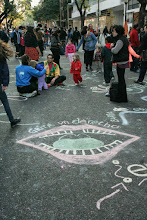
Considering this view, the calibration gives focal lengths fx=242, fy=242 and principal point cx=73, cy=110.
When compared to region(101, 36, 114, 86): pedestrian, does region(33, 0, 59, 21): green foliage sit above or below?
above

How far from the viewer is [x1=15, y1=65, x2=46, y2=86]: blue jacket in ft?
22.2

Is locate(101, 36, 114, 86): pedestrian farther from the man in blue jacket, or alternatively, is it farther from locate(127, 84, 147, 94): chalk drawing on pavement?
the man in blue jacket

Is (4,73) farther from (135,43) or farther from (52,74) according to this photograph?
(135,43)

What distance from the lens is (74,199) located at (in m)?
2.59

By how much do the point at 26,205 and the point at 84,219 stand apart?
63 cm

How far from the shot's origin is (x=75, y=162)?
3.31 m

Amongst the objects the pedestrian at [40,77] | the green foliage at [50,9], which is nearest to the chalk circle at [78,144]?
the pedestrian at [40,77]

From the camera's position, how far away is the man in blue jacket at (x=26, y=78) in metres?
6.75

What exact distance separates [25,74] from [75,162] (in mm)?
4176

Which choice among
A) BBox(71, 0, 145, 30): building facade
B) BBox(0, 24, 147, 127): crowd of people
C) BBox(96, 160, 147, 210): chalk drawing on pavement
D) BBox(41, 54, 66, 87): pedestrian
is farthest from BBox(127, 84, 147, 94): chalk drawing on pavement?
BBox(71, 0, 145, 30): building facade

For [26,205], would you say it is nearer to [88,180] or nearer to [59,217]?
[59,217]

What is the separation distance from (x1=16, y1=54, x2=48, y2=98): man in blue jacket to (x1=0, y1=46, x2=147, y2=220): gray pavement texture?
42.1 inches

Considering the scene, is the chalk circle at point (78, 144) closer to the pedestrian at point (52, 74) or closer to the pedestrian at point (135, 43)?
the pedestrian at point (52, 74)

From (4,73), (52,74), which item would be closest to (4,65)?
(4,73)
